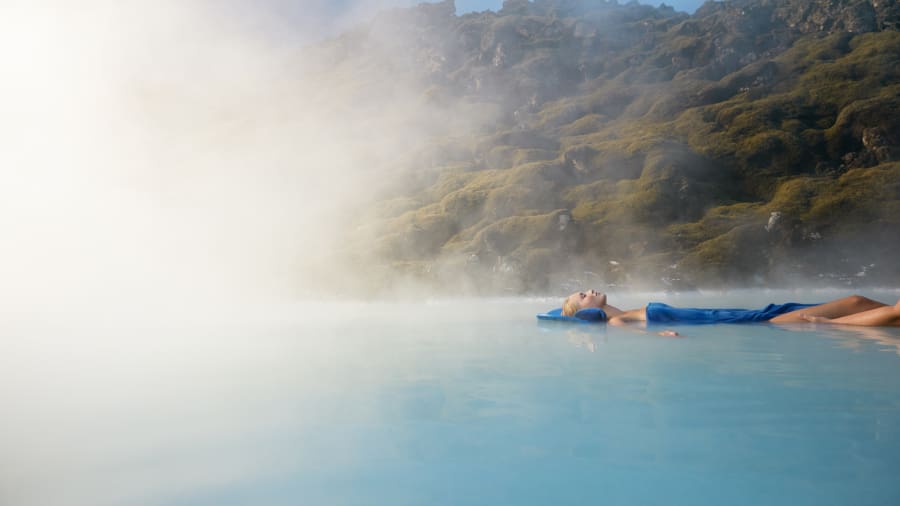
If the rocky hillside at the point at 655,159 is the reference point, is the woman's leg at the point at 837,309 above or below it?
below

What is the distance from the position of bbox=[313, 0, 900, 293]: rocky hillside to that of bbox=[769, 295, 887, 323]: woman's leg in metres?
19.5

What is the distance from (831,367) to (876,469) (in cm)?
338

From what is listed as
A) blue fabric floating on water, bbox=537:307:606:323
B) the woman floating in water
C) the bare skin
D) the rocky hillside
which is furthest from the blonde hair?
the rocky hillside

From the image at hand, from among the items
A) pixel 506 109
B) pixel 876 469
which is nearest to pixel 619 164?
pixel 506 109

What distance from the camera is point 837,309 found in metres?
9.47

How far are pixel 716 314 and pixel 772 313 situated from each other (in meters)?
1.06

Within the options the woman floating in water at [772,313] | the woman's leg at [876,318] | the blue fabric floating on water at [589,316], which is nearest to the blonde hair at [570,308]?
the woman floating in water at [772,313]

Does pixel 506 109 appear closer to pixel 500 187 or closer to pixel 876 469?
pixel 500 187

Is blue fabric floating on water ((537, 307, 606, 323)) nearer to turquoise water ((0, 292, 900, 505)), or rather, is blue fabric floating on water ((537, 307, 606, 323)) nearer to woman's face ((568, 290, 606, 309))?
woman's face ((568, 290, 606, 309))

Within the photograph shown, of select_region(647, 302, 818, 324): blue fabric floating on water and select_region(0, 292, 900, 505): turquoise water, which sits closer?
select_region(0, 292, 900, 505): turquoise water

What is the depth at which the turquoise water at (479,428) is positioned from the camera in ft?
8.86

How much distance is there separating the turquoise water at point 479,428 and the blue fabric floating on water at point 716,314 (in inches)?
106

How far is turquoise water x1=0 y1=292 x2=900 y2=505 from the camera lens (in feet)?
8.86

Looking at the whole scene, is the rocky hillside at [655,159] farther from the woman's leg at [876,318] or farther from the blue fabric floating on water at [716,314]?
the woman's leg at [876,318]
